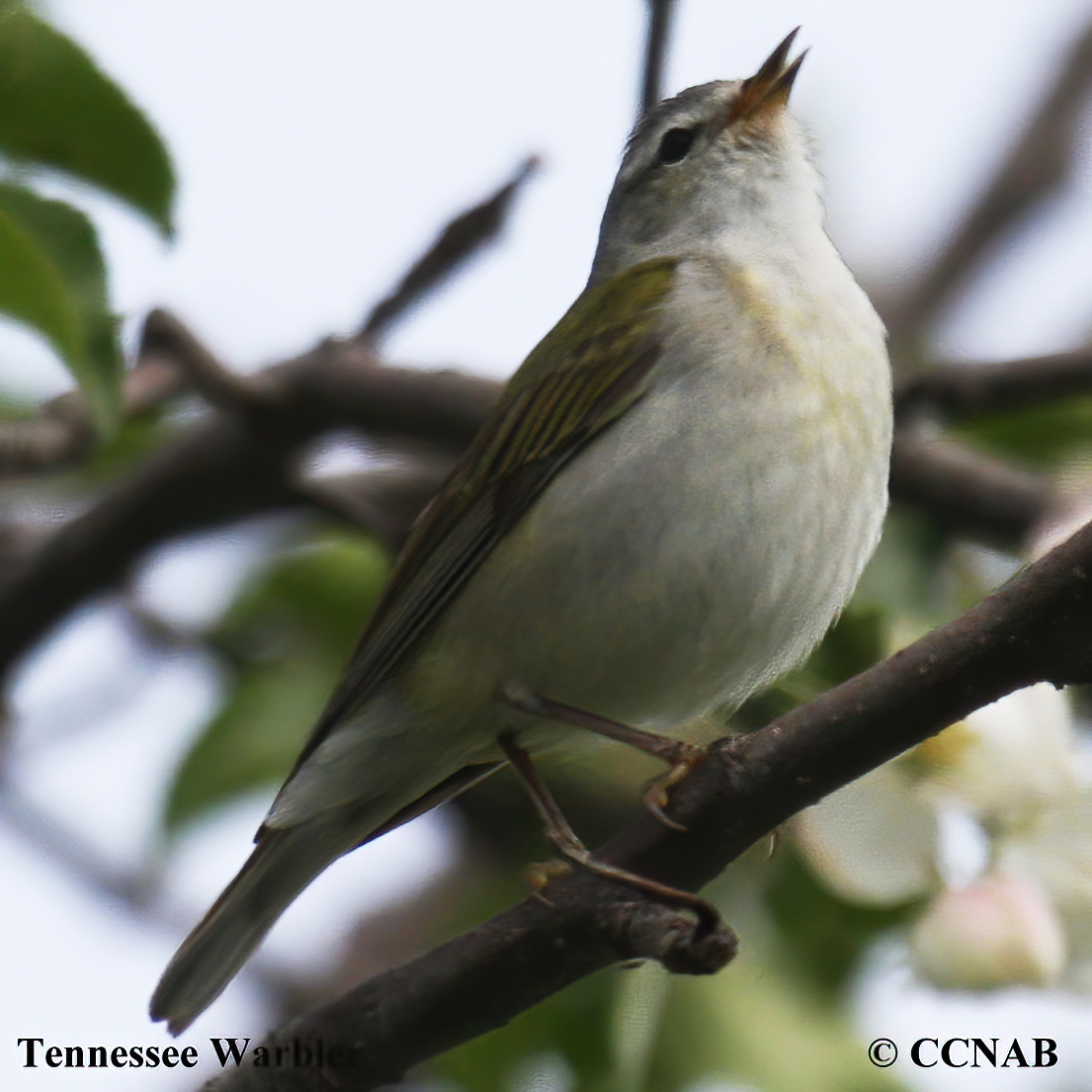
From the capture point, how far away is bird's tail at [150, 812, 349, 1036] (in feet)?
9.89

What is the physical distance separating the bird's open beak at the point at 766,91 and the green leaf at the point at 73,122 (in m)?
2.00

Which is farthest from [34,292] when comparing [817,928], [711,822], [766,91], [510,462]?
[766,91]

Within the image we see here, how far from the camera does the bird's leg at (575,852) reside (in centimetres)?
192

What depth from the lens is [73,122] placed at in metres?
2.50

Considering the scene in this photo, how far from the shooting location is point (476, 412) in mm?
4074

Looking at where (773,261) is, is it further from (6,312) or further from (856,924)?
(6,312)

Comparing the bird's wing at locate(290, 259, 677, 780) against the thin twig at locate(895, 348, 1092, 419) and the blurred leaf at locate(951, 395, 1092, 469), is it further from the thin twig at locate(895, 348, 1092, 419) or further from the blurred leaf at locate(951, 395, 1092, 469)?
the blurred leaf at locate(951, 395, 1092, 469)

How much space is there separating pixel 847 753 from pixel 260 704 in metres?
2.27

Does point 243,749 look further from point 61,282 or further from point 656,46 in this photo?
point 656,46

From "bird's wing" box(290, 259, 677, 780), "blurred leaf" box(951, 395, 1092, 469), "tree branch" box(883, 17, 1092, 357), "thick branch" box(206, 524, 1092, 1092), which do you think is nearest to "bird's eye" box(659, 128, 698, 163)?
"bird's wing" box(290, 259, 677, 780)

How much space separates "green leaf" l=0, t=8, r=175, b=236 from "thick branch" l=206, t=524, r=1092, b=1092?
1.43 m

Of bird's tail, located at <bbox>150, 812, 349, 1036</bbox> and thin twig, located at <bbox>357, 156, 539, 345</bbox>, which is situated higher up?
thin twig, located at <bbox>357, 156, 539, 345</bbox>

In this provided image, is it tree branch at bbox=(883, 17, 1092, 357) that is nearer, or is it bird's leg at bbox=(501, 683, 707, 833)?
bird's leg at bbox=(501, 683, 707, 833)

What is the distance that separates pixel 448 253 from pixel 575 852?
1997 mm
